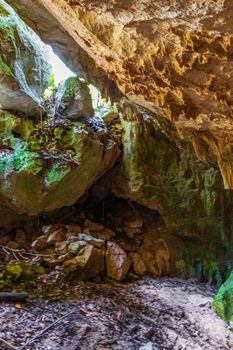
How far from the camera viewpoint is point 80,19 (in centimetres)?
221

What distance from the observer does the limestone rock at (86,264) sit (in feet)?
15.2

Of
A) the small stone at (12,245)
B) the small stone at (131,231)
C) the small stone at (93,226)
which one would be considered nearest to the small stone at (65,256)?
the small stone at (12,245)

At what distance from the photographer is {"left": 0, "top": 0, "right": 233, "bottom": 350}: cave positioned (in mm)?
2221

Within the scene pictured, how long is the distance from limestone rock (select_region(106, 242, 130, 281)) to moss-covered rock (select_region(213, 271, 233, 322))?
153 centimetres

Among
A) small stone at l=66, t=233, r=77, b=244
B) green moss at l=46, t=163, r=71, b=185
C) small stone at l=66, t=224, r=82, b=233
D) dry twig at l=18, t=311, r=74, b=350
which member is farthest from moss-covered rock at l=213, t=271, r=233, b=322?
green moss at l=46, t=163, r=71, b=185

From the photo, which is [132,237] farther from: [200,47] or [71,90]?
[200,47]

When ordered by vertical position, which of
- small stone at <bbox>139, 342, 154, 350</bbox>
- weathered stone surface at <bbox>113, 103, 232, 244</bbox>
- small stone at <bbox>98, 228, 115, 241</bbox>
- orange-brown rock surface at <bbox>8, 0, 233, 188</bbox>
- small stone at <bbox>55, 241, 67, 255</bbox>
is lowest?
small stone at <bbox>139, 342, 154, 350</bbox>

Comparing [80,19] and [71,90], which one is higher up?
[71,90]

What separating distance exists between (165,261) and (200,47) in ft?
15.2

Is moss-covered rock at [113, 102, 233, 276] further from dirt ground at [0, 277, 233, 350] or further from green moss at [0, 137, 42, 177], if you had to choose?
green moss at [0, 137, 42, 177]

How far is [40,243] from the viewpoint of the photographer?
4.95 metres

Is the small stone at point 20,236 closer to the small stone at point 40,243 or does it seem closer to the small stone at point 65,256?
the small stone at point 40,243

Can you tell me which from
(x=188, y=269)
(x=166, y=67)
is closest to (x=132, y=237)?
(x=188, y=269)

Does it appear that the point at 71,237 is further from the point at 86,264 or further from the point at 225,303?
the point at 225,303
